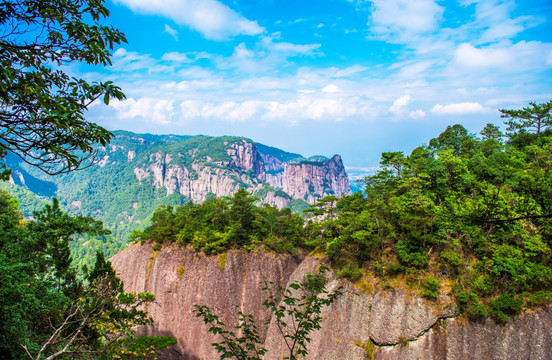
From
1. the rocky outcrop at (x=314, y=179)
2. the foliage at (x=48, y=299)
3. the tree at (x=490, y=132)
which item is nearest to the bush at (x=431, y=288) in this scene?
the foliage at (x=48, y=299)

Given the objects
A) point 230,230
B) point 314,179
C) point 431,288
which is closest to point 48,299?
point 431,288

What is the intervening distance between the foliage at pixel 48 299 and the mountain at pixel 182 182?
120 meters

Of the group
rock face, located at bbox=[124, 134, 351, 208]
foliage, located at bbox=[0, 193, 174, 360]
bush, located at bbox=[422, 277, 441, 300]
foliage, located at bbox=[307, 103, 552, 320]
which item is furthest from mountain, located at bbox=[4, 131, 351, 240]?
foliage, located at bbox=[0, 193, 174, 360]

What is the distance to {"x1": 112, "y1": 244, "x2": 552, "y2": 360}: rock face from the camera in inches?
391

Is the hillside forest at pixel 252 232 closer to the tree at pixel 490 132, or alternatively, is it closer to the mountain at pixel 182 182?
the tree at pixel 490 132

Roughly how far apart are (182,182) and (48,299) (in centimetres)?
15341

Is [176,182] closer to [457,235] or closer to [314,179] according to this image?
[314,179]

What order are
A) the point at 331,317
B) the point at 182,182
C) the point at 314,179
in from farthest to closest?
the point at 314,179 < the point at 182,182 < the point at 331,317

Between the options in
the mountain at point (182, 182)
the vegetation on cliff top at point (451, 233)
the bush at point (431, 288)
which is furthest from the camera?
the mountain at point (182, 182)

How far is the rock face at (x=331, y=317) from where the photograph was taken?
32.6 feet

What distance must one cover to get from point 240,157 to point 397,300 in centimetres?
16697

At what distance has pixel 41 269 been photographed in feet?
25.1

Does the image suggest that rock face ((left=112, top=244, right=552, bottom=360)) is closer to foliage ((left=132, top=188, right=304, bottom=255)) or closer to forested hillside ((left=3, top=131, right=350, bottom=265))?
foliage ((left=132, top=188, right=304, bottom=255))

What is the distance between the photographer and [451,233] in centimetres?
1252
